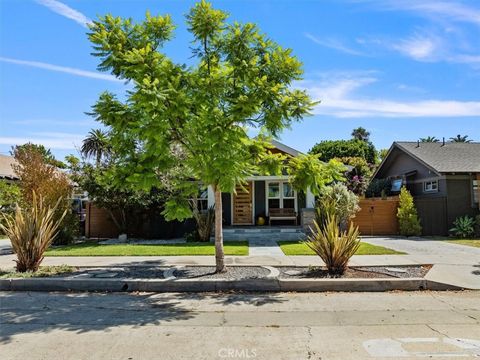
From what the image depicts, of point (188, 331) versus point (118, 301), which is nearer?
point (188, 331)

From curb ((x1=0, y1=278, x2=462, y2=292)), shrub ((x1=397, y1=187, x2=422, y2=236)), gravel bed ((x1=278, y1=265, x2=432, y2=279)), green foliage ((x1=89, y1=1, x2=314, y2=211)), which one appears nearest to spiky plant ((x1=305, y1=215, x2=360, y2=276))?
gravel bed ((x1=278, y1=265, x2=432, y2=279))

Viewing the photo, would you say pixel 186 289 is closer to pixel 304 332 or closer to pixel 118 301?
pixel 118 301

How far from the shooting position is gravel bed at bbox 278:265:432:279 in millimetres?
8562

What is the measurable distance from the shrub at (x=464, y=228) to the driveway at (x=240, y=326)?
1145 cm

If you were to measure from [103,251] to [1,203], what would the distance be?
11015 millimetres

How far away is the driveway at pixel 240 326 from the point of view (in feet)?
15.0

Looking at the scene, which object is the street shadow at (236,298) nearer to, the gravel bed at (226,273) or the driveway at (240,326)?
the driveway at (240,326)

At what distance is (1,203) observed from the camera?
20.6m

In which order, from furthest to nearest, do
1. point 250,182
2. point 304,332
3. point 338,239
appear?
point 250,182 < point 338,239 < point 304,332

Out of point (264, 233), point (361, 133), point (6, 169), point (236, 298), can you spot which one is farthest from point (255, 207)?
point (361, 133)

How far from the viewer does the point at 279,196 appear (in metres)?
20.3

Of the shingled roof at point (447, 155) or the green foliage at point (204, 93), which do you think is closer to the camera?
the green foliage at point (204, 93)

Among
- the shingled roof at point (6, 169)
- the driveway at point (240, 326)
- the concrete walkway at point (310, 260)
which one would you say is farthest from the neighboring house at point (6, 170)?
the driveway at point (240, 326)

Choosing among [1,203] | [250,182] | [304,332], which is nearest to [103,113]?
[304,332]
